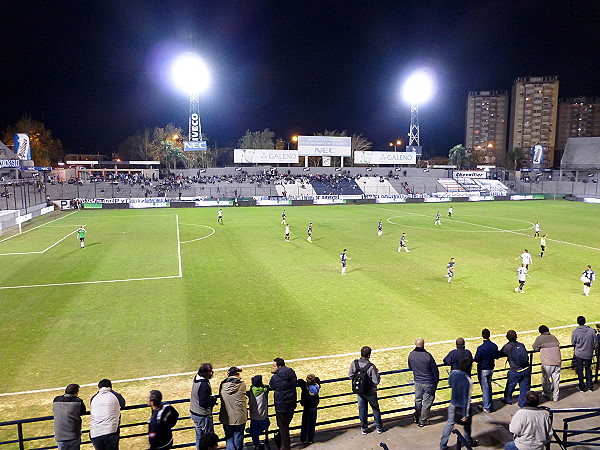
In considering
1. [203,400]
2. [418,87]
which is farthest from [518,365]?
[418,87]

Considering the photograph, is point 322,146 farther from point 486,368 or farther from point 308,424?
point 308,424

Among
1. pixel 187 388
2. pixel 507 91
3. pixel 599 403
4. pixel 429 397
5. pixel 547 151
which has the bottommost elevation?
pixel 187 388

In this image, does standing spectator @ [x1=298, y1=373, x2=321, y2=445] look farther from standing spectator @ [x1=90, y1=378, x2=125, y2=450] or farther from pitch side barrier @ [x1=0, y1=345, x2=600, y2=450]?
standing spectator @ [x1=90, y1=378, x2=125, y2=450]

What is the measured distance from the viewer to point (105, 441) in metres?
6.64

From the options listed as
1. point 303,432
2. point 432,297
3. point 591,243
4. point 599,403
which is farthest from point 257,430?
point 591,243

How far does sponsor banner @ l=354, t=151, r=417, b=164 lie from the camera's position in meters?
90.4

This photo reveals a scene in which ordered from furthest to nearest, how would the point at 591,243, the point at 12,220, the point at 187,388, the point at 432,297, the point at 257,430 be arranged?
the point at 12,220 → the point at 591,243 → the point at 432,297 → the point at 187,388 → the point at 257,430

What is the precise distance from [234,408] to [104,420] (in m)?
1.95

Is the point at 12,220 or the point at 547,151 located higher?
the point at 547,151

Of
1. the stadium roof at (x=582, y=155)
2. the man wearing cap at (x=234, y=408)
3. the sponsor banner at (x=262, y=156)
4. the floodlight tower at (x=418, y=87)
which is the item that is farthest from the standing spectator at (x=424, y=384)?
the stadium roof at (x=582, y=155)

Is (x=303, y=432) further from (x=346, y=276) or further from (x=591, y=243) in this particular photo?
(x=591, y=243)

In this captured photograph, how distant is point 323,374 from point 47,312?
11732 mm

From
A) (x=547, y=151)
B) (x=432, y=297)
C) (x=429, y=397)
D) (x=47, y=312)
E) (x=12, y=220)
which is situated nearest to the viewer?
(x=429, y=397)

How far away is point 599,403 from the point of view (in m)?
8.87
